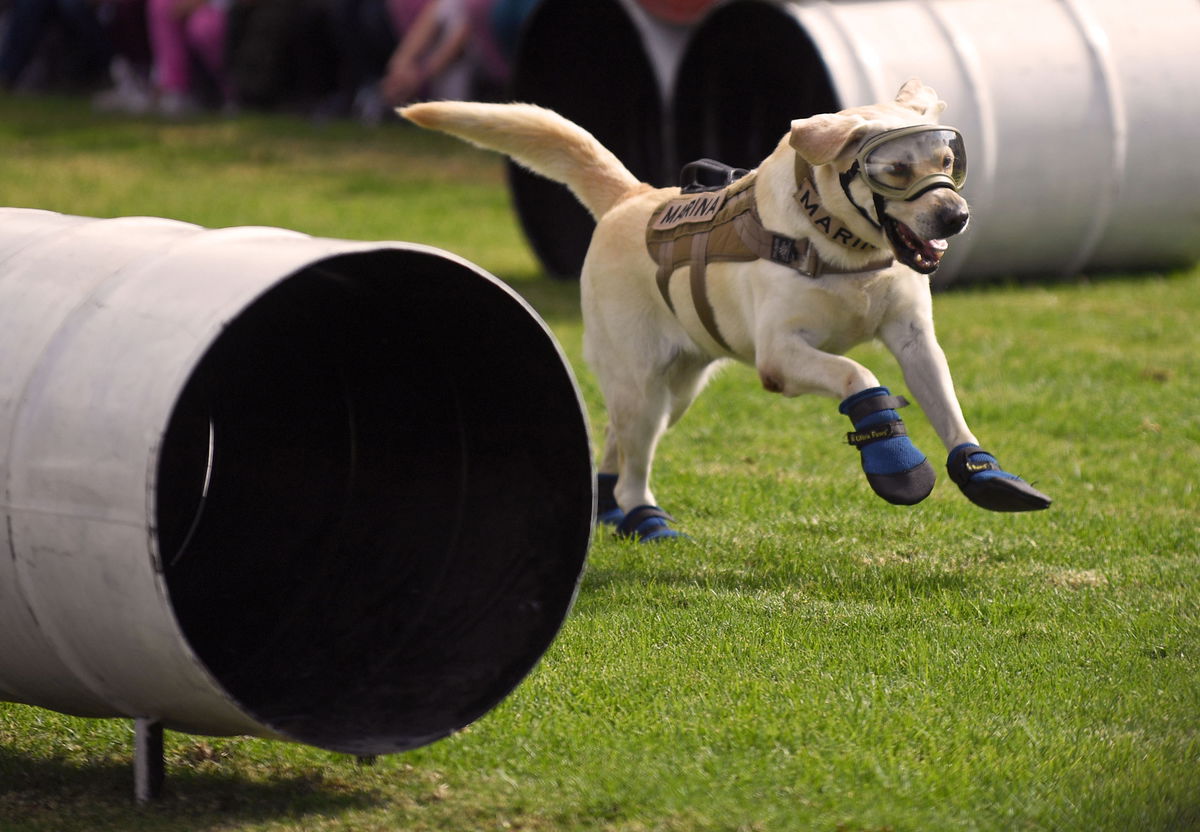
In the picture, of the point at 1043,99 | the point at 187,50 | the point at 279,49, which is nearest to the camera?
the point at 1043,99

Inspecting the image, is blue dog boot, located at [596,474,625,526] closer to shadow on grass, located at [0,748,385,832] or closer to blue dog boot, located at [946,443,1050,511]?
blue dog boot, located at [946,443,1050,511]

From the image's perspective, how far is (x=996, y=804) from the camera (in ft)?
11.8

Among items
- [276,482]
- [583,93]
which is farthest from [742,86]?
[276,482]

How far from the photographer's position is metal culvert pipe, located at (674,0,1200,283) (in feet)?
31.6

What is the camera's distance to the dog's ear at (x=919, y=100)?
5.21 m

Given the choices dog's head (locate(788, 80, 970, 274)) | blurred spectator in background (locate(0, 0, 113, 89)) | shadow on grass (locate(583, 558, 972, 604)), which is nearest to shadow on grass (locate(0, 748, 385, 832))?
shadow on grass (locate(583, 558, 972, 604))

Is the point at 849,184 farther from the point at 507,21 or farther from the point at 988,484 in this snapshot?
the point at 507,21

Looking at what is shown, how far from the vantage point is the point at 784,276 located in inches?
198

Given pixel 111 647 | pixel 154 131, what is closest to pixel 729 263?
pixel 111 647

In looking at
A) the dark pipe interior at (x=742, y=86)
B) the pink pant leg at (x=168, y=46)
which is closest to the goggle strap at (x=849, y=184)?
the dark pipe interior at (x=742, y=86)

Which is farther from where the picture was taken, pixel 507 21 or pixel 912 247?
pixel 507 21

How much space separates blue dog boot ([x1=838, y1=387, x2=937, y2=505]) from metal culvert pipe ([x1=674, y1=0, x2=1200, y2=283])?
4730mm

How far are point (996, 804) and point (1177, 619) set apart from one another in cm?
144

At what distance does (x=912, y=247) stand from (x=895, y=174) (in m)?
0.21
